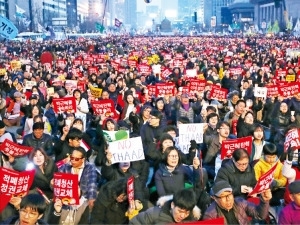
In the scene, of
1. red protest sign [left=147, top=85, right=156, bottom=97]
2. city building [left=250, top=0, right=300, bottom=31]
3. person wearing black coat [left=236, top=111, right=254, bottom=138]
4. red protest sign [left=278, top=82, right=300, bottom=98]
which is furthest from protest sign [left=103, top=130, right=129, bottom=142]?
city building [left=250, top=0, right=300, bottom=31]

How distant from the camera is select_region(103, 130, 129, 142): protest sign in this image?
8.80 m

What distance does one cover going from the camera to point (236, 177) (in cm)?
683

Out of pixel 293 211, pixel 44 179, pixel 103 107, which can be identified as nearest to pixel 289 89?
pixel 103 107

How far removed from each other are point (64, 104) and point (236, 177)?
5635 mm

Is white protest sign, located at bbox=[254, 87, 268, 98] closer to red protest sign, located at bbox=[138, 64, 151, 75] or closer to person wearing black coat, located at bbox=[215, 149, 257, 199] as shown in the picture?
person wearing black coat, located at bbox=[215, 149, 257, 199]

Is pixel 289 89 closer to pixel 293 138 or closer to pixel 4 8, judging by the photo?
pixel 293 138

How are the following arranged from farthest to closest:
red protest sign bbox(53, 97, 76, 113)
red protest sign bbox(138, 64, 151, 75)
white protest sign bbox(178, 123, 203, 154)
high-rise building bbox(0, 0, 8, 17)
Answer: high-rise building bbox(0, 0, 8, 17) < red protest sign bbox(138, 64, 151, 75) < red protest sign bbox(53, 97, 76, 113) < white protest sign bbox(178, 123, 203, 154)

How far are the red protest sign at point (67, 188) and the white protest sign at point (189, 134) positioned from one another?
3.06 m

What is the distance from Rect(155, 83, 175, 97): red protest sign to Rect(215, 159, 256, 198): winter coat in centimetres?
694

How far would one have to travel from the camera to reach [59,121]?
11539 millimetres

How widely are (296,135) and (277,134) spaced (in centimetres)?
174

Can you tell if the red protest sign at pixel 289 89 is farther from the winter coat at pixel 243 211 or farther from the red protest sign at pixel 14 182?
the red protest sign at pixel 14 182

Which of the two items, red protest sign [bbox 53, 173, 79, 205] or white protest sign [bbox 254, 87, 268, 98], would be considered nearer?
red protest sign [bbox 53, 173, 79, 205]

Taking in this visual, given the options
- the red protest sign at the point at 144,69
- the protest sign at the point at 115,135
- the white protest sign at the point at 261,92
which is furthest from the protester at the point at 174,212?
the red protest sign at the point at 144,69
